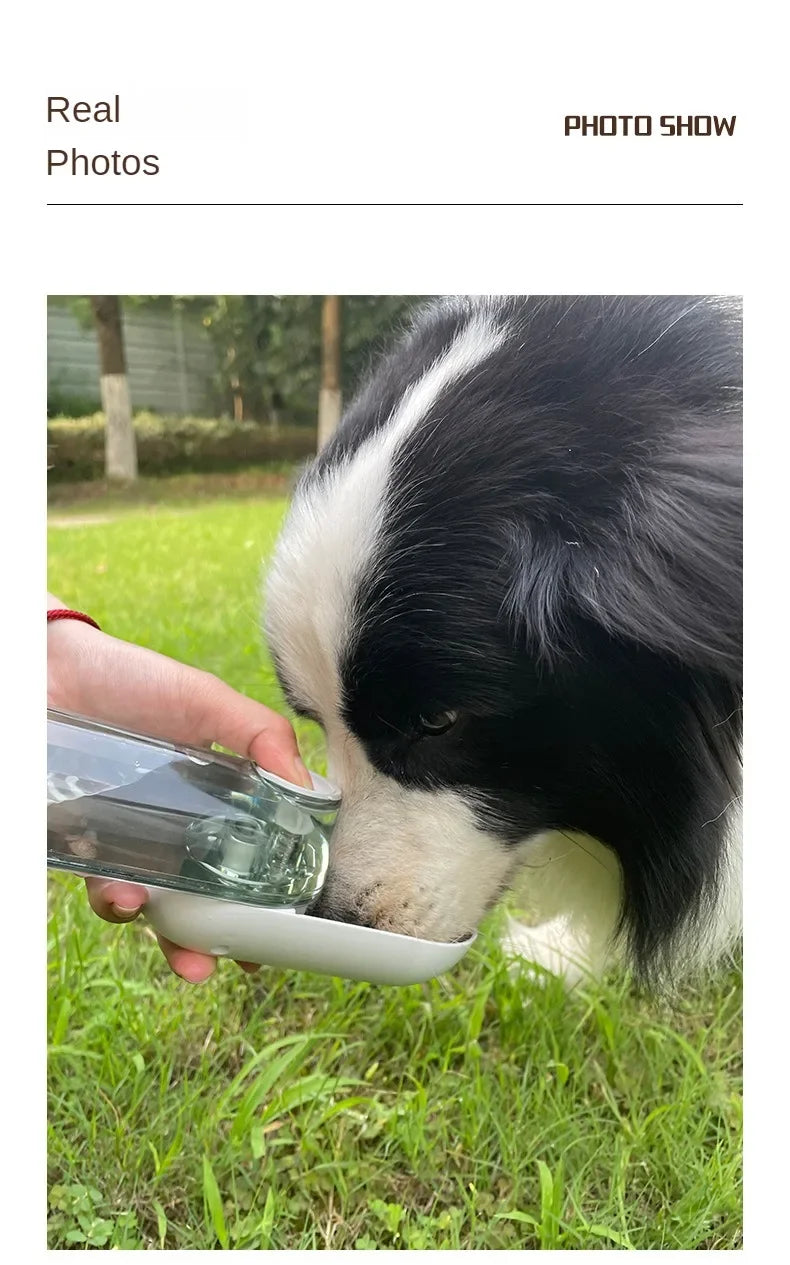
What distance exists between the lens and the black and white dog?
1058mm

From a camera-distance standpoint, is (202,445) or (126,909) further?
(202,445)

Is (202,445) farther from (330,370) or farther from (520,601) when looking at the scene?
(520,601)

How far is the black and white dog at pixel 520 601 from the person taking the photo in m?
1.06

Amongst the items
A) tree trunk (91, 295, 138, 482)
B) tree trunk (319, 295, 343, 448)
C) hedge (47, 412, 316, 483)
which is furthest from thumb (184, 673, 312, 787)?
hedge (47, 412, 316, 483)

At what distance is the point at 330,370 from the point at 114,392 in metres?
0.40

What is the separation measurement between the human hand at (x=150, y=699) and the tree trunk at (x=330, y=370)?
13.8 inches

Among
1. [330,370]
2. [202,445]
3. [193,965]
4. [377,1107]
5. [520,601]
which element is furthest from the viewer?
[202,445]

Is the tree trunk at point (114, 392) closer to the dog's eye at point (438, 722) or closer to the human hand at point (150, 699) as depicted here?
the human hand at point (150, 699)

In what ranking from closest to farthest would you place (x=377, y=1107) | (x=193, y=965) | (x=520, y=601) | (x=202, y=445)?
1. (x=520, y=601)
2. (x=193, y=965)
3. (x=377, y=1107)
4. (x=202, y=445)

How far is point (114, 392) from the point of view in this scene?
1782 millimetres
